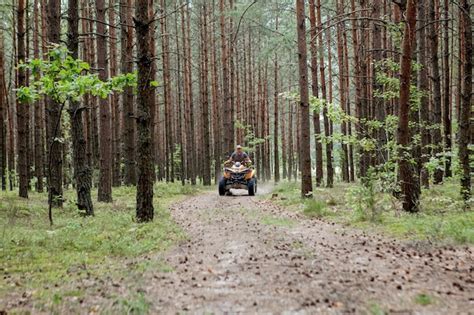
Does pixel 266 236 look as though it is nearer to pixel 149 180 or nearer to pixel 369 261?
pixel 369 261

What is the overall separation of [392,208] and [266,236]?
14.1 feet

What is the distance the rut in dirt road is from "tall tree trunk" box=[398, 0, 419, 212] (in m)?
1.96

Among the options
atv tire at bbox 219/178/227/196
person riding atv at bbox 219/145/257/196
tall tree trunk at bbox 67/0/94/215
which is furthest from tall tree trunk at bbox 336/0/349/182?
tall tree trunk at bbox 67/0/94/215

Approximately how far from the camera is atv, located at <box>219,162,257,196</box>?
728 inches

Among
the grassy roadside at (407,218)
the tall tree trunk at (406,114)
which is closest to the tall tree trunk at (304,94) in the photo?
the grassy roadside at (407,218)

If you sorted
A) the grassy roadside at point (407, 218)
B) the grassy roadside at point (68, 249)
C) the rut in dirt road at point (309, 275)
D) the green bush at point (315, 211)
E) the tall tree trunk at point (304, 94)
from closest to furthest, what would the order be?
the rut in dirt road at point (309, 275) < the grassy roadside at point (68, 249) < the grassy roadside at point (407, 218) < the green bush at point (315, 211) < the tall tree trunk at point (304, 94)

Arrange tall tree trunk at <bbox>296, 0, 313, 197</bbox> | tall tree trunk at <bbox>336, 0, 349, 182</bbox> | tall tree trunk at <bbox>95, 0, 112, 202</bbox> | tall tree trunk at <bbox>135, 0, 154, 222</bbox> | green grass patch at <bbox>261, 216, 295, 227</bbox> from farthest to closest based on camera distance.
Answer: tall tree trunk at <bbox>336, 0, 349, 182</bbox>
tall tree trunk at <bbox>95, 0, 112, 202</bbox>
tall tree trunk at <bbox>296, 0, 313, 197</bbox>
tall tree trunk at <bbox>135, 0, 154, 222</bbox>
green grass patch at <bbox>261, 216, 295, 227</bbox>

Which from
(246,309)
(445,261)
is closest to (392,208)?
(445,261)

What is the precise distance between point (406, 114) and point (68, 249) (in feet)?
24.7

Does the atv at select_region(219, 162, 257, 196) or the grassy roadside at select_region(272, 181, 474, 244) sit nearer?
the grassy roadside at select_region(272, 181, 474, 244)

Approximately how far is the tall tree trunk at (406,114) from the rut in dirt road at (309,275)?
6.44ft

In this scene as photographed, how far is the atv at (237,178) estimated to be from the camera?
1850 centimetres

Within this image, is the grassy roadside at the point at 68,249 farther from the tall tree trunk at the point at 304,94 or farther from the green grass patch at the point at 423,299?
the tall tree trunk at the point at 304,94

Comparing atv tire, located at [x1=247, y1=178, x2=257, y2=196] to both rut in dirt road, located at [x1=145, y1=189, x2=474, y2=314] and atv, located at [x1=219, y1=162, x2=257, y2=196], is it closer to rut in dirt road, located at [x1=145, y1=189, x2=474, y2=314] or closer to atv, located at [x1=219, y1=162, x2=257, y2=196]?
atv, located at [x1=219, y1=162, x2=257, y2=196]
